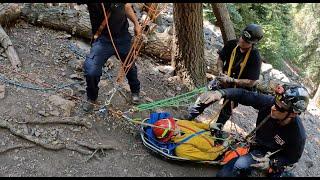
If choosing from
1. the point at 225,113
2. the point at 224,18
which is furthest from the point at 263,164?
the point at 224,18

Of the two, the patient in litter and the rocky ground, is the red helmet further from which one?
the rocky ground

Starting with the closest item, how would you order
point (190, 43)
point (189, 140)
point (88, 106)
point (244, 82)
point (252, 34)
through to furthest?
point (252, 34)
point (189, 140)
point (244, 82)
point (88, 106)
point (190, 43)

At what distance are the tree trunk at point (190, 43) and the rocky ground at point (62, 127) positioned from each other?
0.81 m

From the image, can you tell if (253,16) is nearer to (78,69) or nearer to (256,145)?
(78,69)

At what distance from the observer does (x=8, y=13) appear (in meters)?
6.76

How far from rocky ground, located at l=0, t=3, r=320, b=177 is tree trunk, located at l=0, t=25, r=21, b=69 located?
0.11 meters

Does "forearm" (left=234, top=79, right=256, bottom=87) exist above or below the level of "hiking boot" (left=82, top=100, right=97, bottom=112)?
above

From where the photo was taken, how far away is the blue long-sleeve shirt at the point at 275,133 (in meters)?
4.30

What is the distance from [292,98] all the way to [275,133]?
0.59 meters

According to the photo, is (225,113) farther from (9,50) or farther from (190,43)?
(9,50)

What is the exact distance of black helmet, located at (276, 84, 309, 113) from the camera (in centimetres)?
410

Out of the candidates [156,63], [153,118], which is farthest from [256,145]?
[156,63]

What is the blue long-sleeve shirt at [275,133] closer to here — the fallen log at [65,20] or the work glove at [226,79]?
the work glove at [226,79]

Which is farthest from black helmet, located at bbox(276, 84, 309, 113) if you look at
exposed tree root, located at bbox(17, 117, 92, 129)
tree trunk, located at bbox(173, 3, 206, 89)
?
tree trunk, located at bbox(173, 3, 206, 89)
